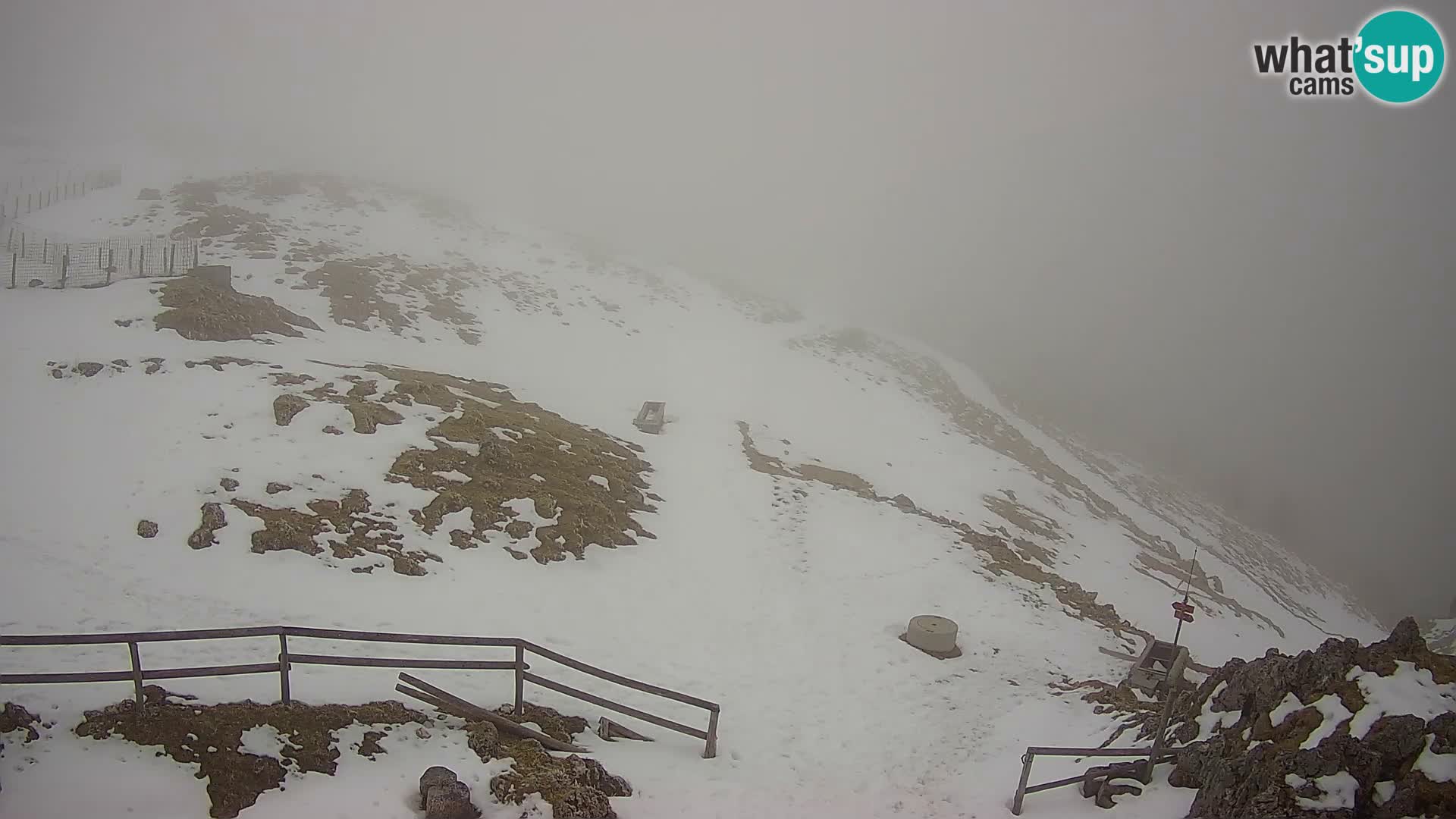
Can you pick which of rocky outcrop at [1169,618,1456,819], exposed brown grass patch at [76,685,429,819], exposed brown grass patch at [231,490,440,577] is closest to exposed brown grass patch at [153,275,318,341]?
exposed brown grass patch at [231,490,440,577]

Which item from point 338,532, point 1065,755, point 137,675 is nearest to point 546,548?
point 338,532

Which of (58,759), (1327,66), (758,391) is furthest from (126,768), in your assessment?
(1327,66)

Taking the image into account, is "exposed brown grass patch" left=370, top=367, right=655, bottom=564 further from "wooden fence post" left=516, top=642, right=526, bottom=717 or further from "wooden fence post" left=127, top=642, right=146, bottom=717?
"wooden fence post" left=127, top=642, right=146, bottom=717

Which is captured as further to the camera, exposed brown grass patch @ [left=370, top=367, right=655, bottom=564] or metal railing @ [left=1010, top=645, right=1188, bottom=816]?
exposed brown grass patch @ [left=370, top=367, right=655, bottom=564]

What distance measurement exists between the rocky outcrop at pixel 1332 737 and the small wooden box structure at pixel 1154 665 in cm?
527

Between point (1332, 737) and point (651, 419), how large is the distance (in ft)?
78.4

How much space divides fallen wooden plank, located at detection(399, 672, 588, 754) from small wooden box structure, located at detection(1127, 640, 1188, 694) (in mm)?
12694

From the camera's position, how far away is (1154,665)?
16.6m

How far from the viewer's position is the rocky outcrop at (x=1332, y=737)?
6.93 m

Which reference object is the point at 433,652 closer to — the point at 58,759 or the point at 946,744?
the point at 58,759

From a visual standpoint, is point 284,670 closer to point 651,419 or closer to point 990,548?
point 651,419

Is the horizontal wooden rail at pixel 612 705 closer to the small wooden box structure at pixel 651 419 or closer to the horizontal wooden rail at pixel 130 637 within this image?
the horizontal wooden rail at pixel 130 637

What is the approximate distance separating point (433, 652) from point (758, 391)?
29.0 metres

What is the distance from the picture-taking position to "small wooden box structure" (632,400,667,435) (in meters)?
28.9
